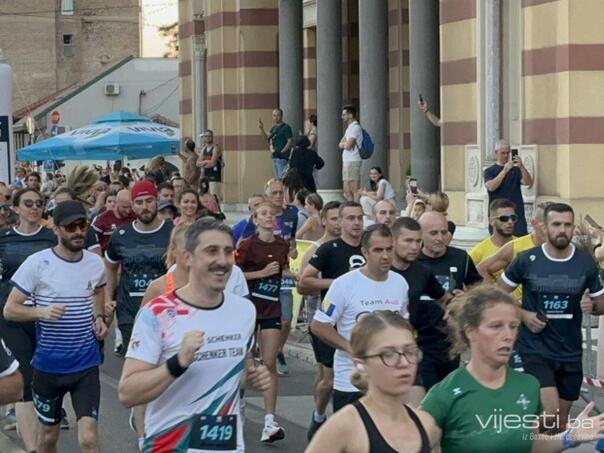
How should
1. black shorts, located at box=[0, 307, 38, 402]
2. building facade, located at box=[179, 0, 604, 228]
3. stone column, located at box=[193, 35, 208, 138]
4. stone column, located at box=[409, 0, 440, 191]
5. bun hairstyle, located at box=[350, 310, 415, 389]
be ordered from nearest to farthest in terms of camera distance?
bun hairstyle, located at box=[350, 310, 415, 389], black shorts, located at box=[0, 307, 38, 402], building facade, located at box=[179, 0, 604, 228], stone column, located at box=[409, 0, 440, 191], stone column, located at box=[193, 35, 208, 138]

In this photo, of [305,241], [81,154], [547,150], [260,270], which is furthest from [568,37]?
[81,154]

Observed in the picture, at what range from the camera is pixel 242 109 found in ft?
98.1

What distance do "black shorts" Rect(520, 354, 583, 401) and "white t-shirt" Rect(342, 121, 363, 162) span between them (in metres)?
13.6

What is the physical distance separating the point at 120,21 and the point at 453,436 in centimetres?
7520

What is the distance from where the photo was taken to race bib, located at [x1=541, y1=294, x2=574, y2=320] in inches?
388

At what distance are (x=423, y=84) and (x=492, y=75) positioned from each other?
4.03m

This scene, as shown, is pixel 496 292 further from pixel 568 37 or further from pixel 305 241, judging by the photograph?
pixel 568 37

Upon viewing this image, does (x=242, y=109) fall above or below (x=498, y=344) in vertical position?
above

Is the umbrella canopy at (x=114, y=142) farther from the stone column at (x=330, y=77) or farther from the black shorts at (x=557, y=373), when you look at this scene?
the black shorts at (x=557, y=373)

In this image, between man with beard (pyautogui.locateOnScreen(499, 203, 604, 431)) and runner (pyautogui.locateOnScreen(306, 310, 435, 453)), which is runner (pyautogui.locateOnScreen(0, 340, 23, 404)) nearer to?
runner (pyautogui.locateOnScreen(306, 310, 435, 453))

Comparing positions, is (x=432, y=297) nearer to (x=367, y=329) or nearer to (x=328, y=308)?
(x=328, y=308)

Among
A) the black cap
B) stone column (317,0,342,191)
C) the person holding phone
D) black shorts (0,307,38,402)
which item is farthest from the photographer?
stone column (317,0,342,191)

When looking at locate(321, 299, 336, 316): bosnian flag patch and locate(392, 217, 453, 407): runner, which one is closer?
locate(321, 299, 336, 316): bosnian flag patch

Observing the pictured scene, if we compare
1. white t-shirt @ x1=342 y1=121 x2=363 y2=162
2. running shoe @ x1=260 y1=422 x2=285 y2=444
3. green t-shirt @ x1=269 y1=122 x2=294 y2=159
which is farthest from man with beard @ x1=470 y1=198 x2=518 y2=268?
green t-shirt @ x1=269 y1=122 x2=294 y2=159
